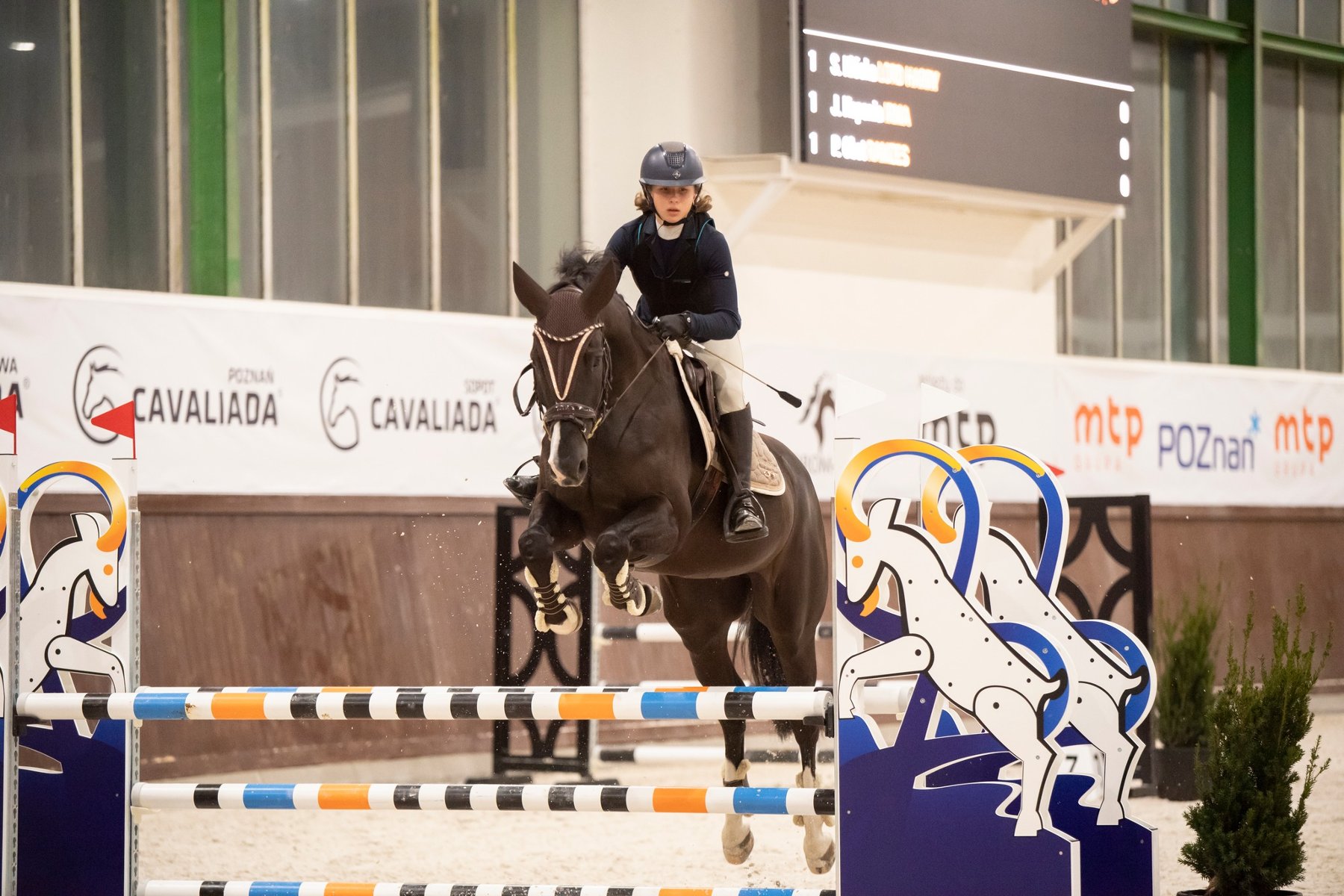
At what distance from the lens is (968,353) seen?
10.6 metres

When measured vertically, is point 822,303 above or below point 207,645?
above

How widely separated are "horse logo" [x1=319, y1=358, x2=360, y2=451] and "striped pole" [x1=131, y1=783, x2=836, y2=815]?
3.99 m

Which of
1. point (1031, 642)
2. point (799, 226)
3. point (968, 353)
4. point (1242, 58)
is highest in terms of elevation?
point (1242, 58)

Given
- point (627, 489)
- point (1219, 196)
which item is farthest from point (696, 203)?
point (1219, 196)

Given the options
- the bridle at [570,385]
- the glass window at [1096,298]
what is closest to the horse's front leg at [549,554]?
the bridle at [570,385]

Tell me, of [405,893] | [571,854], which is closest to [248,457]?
[571,854]

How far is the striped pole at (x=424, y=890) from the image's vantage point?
3.55m

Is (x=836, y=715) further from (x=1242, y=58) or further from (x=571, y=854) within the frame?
(x=1242, y=58)

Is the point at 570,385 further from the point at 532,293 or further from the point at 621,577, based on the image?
the point at 621,577

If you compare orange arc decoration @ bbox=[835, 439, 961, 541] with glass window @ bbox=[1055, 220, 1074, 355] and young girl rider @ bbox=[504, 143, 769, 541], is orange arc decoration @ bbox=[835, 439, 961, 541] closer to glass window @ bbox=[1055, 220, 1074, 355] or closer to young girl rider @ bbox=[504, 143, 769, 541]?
young girl rider @ bbox=[504, 143, 769, 541]

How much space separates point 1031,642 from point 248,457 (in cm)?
496

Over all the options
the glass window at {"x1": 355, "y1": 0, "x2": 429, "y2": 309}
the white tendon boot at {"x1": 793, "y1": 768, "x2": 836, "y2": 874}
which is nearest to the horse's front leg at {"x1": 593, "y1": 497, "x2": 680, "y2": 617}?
the white tendon boot at {"x1": 793, "y1": 768, "x2": 836, "y2": 874}

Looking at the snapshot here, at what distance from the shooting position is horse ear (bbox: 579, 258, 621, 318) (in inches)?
158

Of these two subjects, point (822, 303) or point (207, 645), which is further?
point (822, 303)
